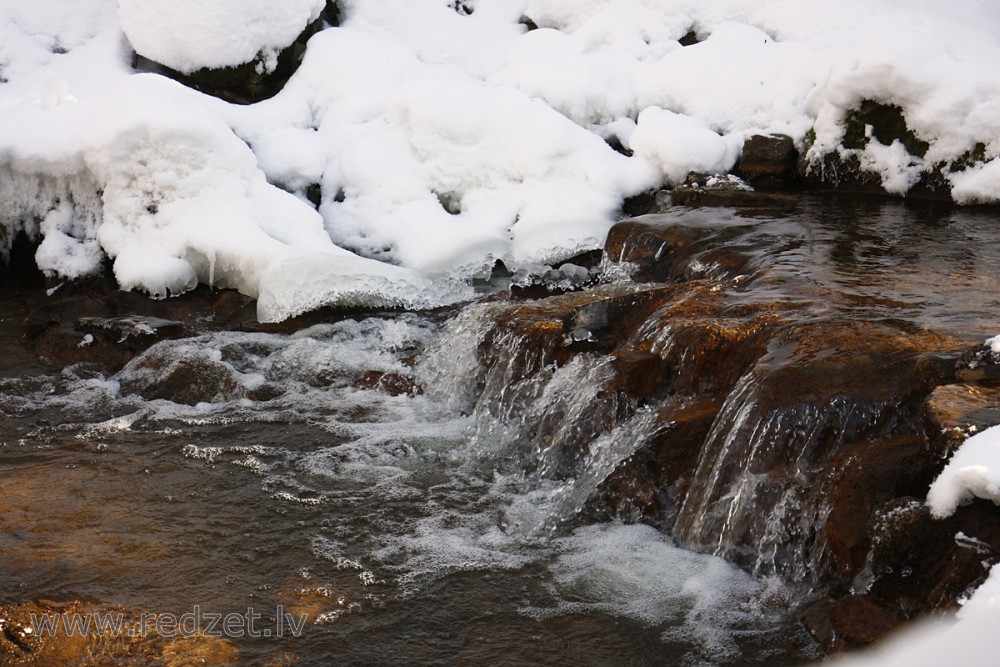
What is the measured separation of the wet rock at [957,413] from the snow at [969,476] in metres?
0.07

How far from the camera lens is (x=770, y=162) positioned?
8.18 metres

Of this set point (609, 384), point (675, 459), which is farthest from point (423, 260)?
point (675, 459)

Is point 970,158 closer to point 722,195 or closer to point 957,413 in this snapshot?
point 722,195

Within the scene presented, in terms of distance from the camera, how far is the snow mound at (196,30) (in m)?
8.80

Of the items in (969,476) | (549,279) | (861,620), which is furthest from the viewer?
(549,279)

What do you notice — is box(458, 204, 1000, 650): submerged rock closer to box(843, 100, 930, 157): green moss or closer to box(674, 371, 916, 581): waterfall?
box(674, 371, 916, 581): waterfall

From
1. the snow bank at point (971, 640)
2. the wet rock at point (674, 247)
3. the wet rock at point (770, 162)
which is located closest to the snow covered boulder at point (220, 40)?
the wet rock at point (674, 247)

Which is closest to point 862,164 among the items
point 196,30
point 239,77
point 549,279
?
point 549,279

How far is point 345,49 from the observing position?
9531 mm

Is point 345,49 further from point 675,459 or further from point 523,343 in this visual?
point 675,459

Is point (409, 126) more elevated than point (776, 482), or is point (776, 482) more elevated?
point (409, 126)

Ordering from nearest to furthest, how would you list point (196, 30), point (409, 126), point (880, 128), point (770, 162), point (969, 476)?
point (969, 476) < point (880, 128) < point (770, 162) < point (409, 126) < point (196, 30)

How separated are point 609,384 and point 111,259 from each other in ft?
16.9

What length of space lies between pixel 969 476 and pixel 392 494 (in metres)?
2.54
